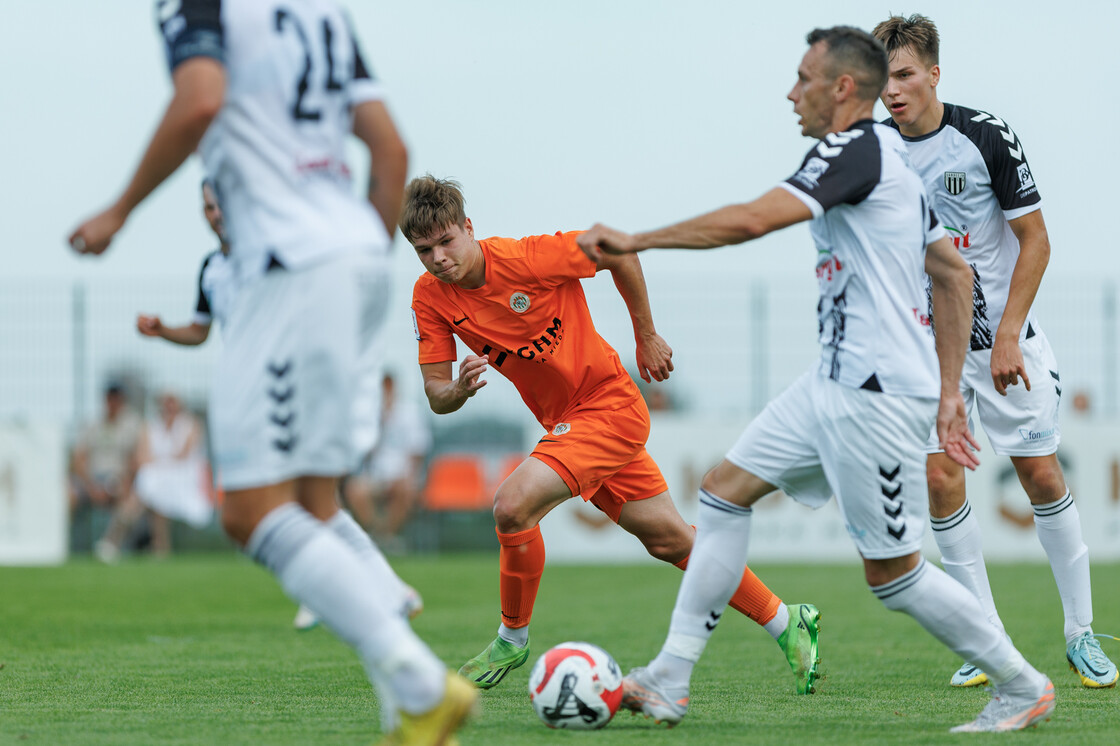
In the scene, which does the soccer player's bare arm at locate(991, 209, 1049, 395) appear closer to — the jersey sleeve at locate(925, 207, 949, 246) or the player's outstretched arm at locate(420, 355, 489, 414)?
the jersey sleeve at locate(925, 207, 949, 246)

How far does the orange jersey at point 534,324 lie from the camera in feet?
18.7

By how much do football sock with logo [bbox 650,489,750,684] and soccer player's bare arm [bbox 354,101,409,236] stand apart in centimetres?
146

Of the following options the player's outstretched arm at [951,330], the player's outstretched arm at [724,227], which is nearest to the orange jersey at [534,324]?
the player's outstretched arm at [951,330]

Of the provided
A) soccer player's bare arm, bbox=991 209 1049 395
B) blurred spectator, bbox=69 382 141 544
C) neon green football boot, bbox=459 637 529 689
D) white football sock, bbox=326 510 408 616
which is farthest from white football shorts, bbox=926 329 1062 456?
blurred spectator, bbox=69 382 141 544

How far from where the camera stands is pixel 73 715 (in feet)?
14.9

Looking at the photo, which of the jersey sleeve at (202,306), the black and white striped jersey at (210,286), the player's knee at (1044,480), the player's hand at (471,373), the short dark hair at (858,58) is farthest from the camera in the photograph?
the jersey sleeve at (202,306)

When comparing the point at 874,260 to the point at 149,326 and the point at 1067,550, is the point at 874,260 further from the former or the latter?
the point at 149,326

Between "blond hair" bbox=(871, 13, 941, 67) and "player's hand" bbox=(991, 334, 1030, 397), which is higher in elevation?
"blond hair" bbox=(871, 13, 941, 67)

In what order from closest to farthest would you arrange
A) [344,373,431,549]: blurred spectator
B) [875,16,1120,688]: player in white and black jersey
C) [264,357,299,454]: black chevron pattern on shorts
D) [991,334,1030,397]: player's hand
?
[264,357,299,454]: black chevron pattern on shorts < [991,334,1030,397]: player's hand < [875,16,1120,688]: player in white and black jersey < [344,373,431,549]: blurred spectator

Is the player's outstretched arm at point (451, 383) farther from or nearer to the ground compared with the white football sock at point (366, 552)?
farther from the ground

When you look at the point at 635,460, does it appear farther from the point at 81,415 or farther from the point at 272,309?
the point at 81,415

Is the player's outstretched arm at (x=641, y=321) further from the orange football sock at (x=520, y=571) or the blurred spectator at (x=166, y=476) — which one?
the blurred spectator at (x=166, y=476)

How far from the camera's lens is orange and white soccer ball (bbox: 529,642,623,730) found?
4367 mm

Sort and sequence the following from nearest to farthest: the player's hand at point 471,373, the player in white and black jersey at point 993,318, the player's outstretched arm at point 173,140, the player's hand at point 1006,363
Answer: the player's outstretched arm at point 173,140 < the player's hand at point 471,373 < the player's hand at point 1006,363 < the player in white and black jersey at point 993,318
